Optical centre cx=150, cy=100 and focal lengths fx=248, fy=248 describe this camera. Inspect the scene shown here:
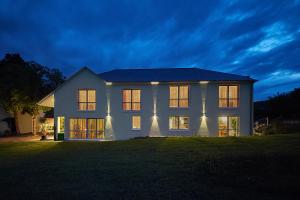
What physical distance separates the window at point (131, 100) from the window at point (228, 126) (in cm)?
761

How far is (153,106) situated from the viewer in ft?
74.1

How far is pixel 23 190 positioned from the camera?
23.3 feet

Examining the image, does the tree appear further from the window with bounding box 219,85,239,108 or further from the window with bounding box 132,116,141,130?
the window with bounding box 219,85,239,108

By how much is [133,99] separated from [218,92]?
25.3 ft

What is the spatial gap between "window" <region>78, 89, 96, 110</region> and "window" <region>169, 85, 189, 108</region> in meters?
7.28

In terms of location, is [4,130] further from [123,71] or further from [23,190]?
[23,190]

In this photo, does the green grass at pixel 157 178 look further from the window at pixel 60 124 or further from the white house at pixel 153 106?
the window at pixel 60 124

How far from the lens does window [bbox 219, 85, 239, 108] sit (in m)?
22.2

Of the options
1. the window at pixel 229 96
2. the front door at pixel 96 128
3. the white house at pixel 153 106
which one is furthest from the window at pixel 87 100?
the window at pixel 229 96

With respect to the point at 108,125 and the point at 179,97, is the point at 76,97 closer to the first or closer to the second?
the point at 108,125

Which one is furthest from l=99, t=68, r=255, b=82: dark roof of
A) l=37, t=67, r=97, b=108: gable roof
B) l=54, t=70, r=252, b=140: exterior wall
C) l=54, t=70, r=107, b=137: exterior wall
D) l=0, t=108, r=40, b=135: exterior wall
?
l=0, t=108, r=40, b=135: exterior wall

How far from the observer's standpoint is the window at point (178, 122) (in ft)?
73.7

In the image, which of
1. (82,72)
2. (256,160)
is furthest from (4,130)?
(256,160)

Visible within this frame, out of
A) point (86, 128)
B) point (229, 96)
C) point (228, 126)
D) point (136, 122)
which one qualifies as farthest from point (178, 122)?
point (86, 128)
